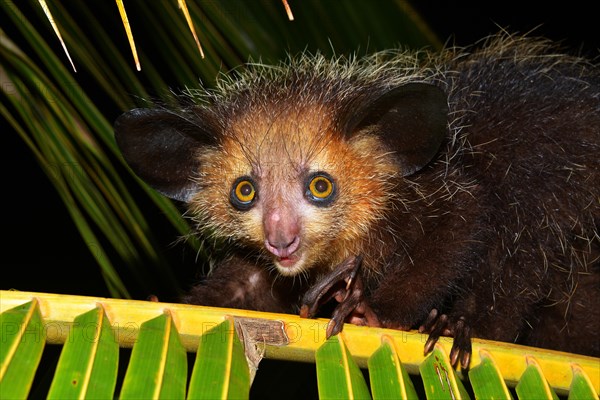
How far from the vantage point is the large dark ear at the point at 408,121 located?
9.84ft

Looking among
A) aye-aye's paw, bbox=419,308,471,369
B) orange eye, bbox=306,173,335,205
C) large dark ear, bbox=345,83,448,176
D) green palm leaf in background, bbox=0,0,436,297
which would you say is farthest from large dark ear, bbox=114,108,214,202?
aye-aye's paw, bbox=419,308,471,369

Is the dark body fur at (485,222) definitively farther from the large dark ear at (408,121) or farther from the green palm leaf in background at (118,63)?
the green palm leaf in background at (118,63)

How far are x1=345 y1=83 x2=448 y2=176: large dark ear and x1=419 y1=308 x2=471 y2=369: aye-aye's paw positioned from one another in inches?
28.4

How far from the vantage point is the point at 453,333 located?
2.75m

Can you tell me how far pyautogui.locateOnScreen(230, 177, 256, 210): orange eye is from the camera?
3.28m

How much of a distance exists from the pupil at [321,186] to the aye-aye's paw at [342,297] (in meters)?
0.55

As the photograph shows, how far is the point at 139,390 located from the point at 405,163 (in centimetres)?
194

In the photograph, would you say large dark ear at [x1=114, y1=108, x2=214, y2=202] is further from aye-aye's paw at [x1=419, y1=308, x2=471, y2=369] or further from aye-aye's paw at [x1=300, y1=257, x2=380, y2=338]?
aye-aye's paw at [x1=419, y1=308, x2=471, y2=369]

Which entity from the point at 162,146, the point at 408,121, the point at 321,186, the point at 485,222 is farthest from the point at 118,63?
the point at 485,222

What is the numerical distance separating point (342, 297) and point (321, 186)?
634 mm

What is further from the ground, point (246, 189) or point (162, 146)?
point (162, 146)

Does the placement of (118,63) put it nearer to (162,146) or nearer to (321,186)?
(162,146)

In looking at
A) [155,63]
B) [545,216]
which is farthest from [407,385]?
[155,63]

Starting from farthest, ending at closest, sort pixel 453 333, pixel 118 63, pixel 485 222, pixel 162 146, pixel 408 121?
pixel 162 146, pixel 485 222, pixel 408 121, pixel 118 63, pixel 453 333
